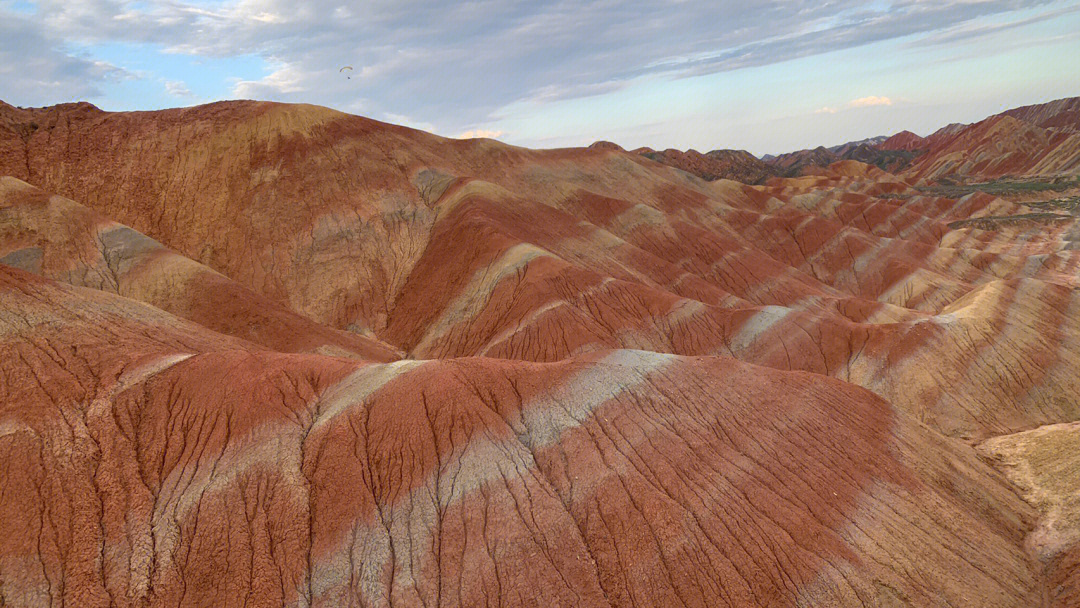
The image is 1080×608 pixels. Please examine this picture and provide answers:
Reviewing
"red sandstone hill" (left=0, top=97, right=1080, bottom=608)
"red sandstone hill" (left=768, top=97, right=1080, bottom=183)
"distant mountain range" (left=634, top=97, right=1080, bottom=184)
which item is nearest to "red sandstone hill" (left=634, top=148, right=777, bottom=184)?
"distant mountain range" (left=634, top=97, right=1080, bottom=184)

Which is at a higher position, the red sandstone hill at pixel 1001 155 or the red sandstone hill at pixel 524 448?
the red sandstone hill at pixel 1001 155

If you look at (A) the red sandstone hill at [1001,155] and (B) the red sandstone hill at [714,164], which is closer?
(B) the red sandstone hill at [714,164]

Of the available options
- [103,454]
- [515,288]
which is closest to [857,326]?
[515,288]

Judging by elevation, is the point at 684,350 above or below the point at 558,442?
below

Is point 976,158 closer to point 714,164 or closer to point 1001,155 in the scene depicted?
point 1001,155

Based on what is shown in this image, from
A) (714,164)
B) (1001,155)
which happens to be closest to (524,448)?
(714,164)

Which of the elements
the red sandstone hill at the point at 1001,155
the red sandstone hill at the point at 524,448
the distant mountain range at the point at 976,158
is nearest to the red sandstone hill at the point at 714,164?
the distant mountain range at the point at 976,158

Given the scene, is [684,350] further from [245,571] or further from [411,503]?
[245,571]

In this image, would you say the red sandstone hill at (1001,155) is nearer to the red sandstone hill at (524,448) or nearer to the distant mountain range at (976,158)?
the distant mountain range at (976,158)

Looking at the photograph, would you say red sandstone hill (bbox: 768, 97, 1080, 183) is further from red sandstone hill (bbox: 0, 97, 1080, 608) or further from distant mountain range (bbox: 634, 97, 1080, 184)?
red sandstone hill (bbox: 0, 97, 1080, 608)

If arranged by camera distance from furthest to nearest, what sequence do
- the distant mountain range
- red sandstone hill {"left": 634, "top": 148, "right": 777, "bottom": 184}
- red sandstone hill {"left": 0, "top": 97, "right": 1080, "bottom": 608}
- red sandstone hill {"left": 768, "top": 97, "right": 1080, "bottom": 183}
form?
red sandstone hill {"left": 768, "top": 97, "right": 1080, "bottom": 183}, the distant mountain range, red sandstone hill {"left": 634, "top": 148, "right": 777, "bottom": 184}, red sandstone hill {"left": 0, "top": 97, "right": 1080, "bottom": 608}

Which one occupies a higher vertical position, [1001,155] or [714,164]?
[714,164]
